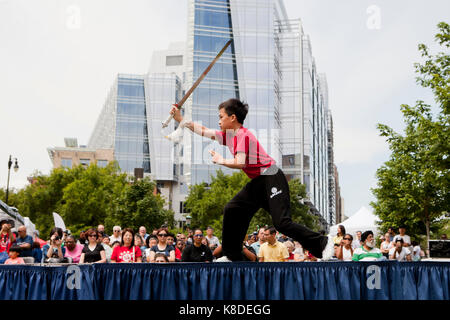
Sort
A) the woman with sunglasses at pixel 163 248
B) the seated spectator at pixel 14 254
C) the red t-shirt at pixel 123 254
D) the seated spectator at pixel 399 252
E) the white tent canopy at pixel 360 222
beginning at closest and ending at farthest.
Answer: the seated spectator at pixel 14 254
the red t-shirt at pixel 123 254
the woman with sunglasses at pixel 163 248
the seated spectator at pixel 399 252
the white tent canopy at pixel 360 222

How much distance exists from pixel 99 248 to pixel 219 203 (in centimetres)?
2920

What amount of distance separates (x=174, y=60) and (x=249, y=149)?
77535mm

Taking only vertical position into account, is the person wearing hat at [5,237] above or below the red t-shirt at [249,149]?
below

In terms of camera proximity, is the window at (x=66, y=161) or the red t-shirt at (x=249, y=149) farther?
the window at (x=66, y=161)

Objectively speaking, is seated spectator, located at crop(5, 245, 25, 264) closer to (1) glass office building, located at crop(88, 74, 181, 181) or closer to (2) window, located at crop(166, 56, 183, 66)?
(1) glass office building, located at crop(88, 74, 181, 181)

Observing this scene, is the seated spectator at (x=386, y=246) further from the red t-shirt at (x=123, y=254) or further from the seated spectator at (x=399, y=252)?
the red t-shirt at (x=123, y=254)

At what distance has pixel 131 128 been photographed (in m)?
66.0

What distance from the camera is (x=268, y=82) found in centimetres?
1420

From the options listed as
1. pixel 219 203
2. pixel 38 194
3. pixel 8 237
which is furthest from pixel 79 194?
pixel 8 237

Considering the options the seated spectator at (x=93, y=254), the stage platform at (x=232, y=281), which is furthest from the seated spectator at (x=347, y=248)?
the seated spectator at (x=93, y=254)

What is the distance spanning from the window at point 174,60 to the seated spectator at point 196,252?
74.2 m

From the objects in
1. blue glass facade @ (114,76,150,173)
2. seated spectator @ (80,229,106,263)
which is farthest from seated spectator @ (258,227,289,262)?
blue glass facade @ (114,76,150,173)

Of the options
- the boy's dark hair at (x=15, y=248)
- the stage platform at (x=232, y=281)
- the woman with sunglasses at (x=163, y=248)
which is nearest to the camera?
the stage platform at (x=232, y=281)

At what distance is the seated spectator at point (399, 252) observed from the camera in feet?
36.5
